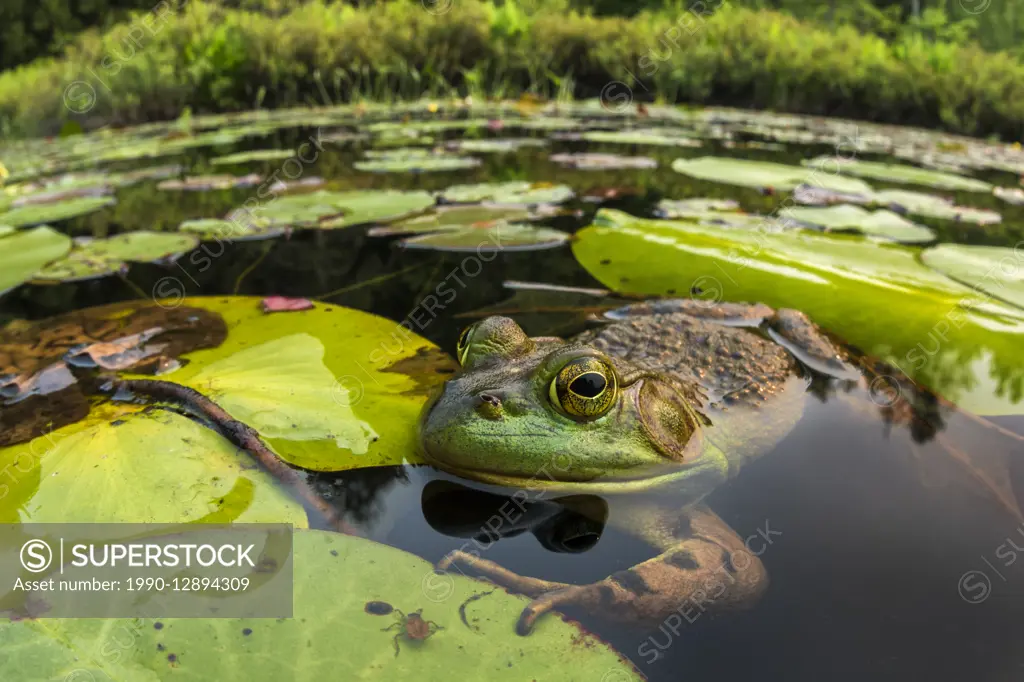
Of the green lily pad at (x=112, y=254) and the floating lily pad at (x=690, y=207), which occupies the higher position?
the floating lily pad at (x=690, y=207)

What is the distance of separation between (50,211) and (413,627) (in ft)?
13.8

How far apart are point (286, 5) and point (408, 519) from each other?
17866 millimetres

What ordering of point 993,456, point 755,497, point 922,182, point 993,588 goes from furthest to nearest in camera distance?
point 922,182 → point 993,456 → point 755,497 → point 993,588

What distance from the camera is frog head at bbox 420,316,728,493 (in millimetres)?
1623

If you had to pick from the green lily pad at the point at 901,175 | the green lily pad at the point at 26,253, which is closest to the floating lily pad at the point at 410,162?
the green lily pad at the point at 26,253

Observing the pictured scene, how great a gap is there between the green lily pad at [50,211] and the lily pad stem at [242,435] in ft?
9.08

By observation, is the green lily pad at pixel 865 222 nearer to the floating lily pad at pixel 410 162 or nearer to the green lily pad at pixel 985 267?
the green lily pad at pixel 985 267

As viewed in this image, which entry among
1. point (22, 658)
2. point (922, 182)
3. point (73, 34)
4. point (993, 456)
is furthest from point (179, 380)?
point (73, 34)

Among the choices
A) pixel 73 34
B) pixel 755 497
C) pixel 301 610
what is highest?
pixel 73 34

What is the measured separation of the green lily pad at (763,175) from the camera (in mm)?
4449

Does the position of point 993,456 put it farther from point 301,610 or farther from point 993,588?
point 301,610

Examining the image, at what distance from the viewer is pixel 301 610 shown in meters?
1.20

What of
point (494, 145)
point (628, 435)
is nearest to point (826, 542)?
point (628, 435)

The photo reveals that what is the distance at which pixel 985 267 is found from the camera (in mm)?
2689
